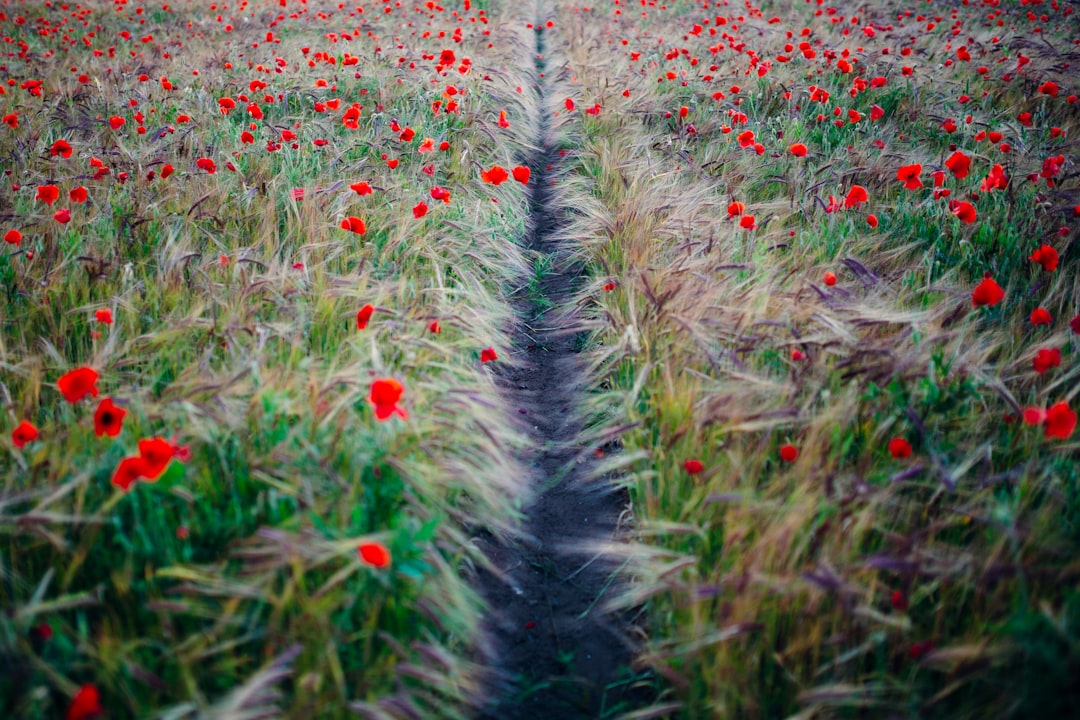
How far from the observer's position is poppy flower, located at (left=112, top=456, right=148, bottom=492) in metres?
1.43

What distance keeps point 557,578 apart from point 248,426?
109cm

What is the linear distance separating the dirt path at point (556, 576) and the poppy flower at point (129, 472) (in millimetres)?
1000

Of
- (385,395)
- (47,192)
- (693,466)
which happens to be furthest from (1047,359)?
(47,192)

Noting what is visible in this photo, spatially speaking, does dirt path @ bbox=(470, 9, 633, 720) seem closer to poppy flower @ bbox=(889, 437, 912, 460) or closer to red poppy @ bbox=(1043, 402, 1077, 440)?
poppy flower @ bbox=(889, 437, 912, 460)

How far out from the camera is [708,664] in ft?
4.95

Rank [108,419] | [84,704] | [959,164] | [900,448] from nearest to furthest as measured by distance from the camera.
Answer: [84,704], [108,419], [900,448], [959,164]

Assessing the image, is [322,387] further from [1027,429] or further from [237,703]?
[1027,429]

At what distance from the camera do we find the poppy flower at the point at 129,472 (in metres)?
1.43

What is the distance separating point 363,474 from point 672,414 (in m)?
1.04

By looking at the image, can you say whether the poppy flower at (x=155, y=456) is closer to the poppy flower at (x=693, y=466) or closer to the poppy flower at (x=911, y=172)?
the poppy flower at (x=693, y=466)

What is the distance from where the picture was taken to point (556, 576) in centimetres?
209

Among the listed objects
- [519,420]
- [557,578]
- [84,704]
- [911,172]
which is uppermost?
[911,172]

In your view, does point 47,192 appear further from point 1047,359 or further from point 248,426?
point 1047,359

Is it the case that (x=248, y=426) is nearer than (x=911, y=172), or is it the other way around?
(x=248, y=426)
